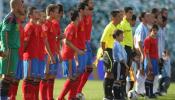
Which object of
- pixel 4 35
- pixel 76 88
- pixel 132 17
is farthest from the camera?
pixel 132 17

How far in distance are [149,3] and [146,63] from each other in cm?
941

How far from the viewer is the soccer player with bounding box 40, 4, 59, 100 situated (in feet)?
42.1

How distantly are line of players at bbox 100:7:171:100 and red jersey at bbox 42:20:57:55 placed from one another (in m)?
1.70

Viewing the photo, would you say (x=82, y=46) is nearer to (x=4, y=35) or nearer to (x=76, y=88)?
(x=76, y=88)

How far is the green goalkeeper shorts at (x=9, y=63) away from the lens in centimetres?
1095

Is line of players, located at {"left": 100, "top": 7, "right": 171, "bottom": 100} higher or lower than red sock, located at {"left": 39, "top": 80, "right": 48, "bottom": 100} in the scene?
higher

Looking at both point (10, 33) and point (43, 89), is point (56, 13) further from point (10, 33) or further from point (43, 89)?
point (10, 33)

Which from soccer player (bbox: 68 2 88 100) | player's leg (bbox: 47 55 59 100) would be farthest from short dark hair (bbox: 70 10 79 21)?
player's leg (bbox: 47 55 59 100)

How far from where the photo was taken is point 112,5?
2536cm

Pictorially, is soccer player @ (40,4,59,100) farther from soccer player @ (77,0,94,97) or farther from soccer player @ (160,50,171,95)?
soccer player @ (160,50,171,95)

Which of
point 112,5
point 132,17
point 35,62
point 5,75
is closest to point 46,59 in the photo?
point 35,62

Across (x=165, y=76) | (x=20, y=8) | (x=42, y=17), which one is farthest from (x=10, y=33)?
(x=165, y=76)

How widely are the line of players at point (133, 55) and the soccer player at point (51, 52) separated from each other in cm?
171

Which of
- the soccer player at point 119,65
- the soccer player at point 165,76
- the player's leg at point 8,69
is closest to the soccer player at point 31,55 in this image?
the player's leg at point 8,69
